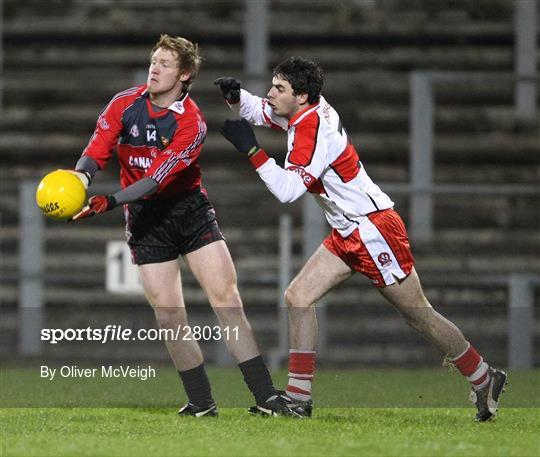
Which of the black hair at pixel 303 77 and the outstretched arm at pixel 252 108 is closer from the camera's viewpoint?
the black hair at pixel 303 77

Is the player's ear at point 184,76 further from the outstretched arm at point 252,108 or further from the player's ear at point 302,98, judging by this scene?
the player's ear at point 302,98

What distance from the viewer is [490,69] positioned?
1148cm

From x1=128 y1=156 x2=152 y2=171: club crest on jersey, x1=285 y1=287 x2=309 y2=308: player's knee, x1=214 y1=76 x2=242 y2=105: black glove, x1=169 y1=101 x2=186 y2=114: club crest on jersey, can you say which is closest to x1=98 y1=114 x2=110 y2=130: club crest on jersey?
x1=128 y1=156 x2=152 y2=171: club crest on jersey

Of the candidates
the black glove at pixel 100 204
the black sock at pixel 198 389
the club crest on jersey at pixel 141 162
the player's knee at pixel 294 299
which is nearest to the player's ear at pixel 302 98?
the club crest on jersey at pixel 141 162

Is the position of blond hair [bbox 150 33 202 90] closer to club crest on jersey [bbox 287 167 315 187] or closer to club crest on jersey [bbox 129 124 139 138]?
club crest on jersey [bbox 129 124 139 138]

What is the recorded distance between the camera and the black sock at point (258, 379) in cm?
602

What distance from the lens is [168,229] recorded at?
6070 mm

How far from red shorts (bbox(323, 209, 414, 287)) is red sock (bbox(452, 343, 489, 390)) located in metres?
0.42

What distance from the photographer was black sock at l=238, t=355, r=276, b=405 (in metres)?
6.02

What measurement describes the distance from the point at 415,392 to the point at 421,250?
214 centimetres

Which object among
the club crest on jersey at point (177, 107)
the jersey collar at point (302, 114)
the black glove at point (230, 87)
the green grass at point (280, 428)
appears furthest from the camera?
the black glove at point (230, 87)

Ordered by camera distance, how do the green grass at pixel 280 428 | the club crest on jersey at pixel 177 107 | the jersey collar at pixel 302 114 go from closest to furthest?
the green grass at pixel 280 428 < the jersey collar at pixel 302 114 < the club crest on jersey at pixel 177 107

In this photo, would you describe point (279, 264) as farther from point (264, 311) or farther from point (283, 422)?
point (283, 422)

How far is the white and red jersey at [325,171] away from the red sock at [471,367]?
70 centimetres
